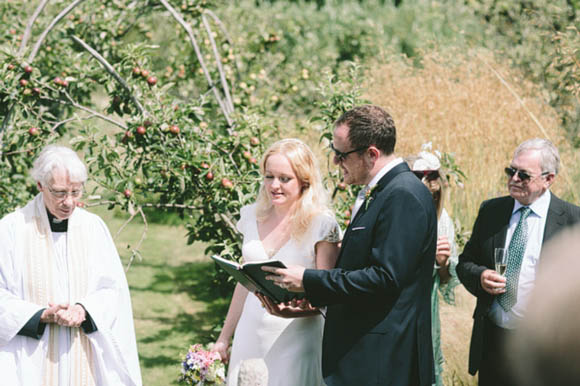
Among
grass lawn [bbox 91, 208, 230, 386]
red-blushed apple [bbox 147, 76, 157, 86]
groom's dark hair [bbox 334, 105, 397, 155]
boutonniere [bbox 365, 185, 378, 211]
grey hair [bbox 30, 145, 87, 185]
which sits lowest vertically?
grass lawn [bbox 91, 208, 230, 386]

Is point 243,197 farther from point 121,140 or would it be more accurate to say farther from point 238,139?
point 121,140

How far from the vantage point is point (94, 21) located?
6434 mm

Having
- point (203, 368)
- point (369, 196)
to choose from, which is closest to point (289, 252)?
point (369, 196)

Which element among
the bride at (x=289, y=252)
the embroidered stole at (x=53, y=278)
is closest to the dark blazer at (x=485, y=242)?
the bride at (x=289, y=252)

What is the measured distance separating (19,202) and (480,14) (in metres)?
9.67

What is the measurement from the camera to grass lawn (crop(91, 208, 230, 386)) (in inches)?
229

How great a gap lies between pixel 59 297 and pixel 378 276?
1680 mm

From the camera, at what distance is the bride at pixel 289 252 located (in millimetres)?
3277

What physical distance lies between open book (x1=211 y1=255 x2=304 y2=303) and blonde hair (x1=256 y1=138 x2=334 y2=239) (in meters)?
0.38

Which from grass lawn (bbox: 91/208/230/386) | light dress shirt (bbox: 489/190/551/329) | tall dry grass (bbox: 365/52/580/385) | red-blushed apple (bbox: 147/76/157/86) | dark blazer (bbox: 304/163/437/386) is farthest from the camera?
tall dry grass (bbox: 365/52/580/385)

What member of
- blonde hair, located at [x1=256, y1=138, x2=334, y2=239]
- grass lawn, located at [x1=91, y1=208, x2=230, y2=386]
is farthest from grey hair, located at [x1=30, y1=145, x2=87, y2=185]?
grass lawn, located at [x1=91, y1=208, x2=230, y2=386]

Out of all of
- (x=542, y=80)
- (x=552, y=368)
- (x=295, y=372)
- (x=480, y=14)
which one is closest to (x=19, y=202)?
(x=295, y=372)

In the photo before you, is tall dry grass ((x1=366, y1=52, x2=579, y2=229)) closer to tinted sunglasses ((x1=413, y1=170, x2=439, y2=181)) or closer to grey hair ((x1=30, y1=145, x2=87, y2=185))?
tinted sunglasses ((x1=413, y1=170, x2=439, y2=181))

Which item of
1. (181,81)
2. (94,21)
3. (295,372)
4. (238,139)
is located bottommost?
(295,372)
